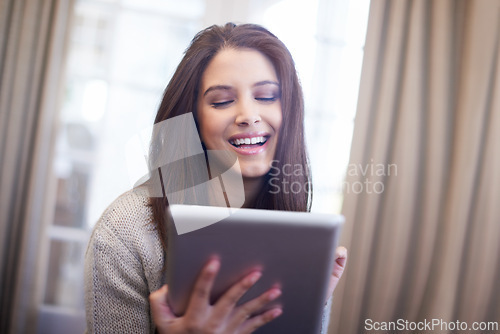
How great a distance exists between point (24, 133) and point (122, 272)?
1496 mm

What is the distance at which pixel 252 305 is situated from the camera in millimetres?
729

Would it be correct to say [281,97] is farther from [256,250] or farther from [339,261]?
[256,250]

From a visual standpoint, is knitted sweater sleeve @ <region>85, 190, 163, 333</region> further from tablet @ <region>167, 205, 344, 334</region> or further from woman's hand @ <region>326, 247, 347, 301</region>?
woman's hand @ <region>326, 247, 347, 301</region>

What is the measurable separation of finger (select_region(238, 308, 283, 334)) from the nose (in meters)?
0.48

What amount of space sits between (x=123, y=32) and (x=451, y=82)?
1618 mm

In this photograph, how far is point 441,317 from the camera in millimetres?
1920

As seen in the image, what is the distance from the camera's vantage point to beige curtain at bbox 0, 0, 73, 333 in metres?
2.06

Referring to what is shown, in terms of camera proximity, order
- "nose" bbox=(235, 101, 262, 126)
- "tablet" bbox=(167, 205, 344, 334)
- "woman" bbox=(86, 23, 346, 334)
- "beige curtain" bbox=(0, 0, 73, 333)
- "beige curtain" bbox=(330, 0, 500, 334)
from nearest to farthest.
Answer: "tablet" bbox=(167, 205, 344, 334) < "woman" bbox=(86, 23, 346, 334) < "nose" bbox=(235, 101, 262, 126) < "beige curtain" bbox=(330, 0, 500, 334) < "beige curtain" bbox=(0, 0, 73, 333)

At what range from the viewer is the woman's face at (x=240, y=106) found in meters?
1.06

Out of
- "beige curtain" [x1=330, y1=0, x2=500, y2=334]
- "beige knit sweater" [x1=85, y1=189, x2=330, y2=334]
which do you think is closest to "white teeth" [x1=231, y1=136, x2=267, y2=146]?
"beige knit sweater" [x1=85, y1=189, x2=330, y2=334]

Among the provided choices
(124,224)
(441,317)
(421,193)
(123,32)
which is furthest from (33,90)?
(441,317)

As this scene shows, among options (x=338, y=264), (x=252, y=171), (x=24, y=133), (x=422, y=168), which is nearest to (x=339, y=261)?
(x=338, y=264)

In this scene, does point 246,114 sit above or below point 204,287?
above

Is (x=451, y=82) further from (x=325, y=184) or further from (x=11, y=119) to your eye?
(x=11, y=119)
